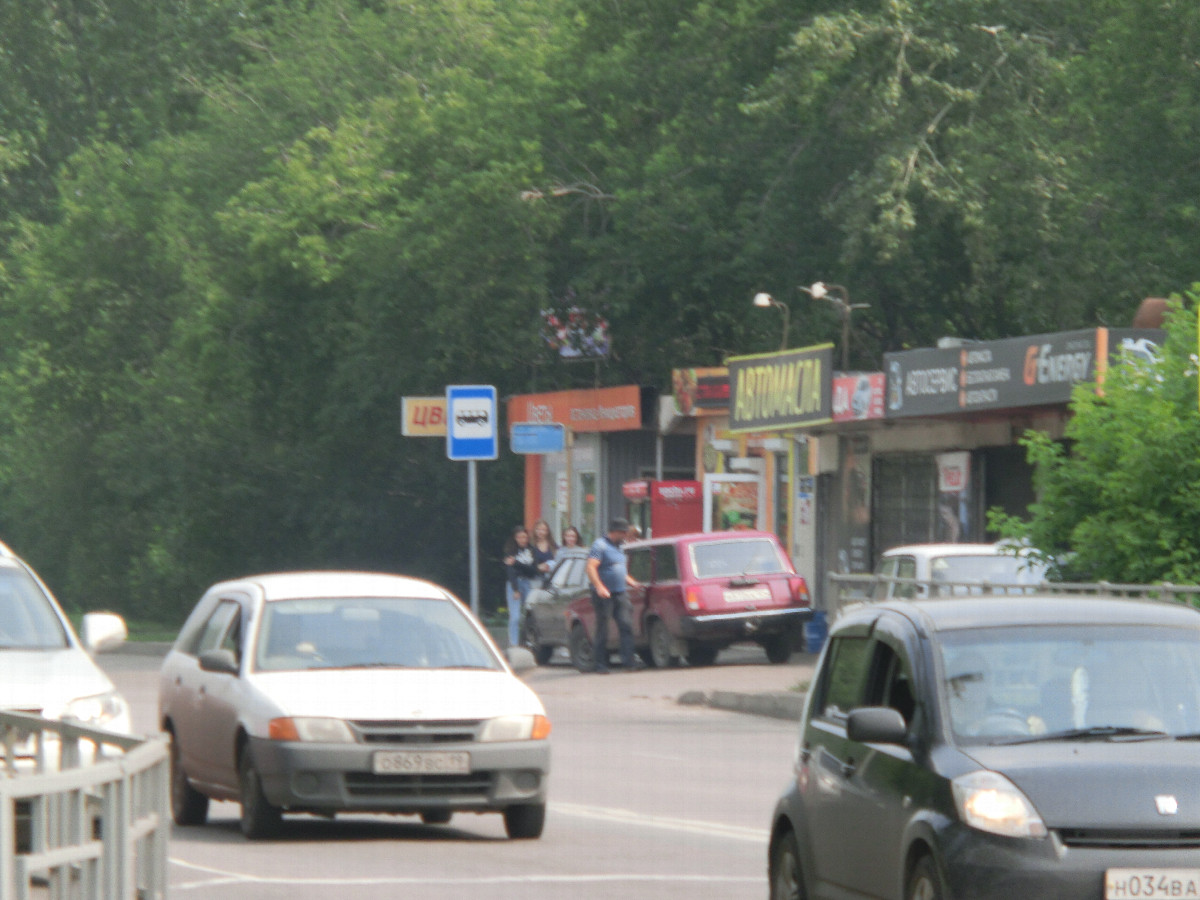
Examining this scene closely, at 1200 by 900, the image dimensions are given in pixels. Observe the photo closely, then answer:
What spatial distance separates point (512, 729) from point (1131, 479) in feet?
18.5

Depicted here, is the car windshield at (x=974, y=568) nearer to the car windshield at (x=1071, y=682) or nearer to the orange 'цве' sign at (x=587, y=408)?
the car windshield at (x=1071, y=682)

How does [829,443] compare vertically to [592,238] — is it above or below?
below

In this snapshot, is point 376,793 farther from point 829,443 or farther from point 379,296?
point 379,296

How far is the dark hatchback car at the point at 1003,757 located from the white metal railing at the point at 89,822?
7.71 feet

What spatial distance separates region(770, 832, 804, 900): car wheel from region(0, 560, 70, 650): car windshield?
4.50 metres

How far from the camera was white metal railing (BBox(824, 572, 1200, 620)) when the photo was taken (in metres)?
14.5

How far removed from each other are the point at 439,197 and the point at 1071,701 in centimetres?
3790

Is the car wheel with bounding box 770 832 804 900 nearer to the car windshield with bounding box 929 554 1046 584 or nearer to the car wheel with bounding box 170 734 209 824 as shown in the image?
the car wheel with bounding box 170 734 209 824

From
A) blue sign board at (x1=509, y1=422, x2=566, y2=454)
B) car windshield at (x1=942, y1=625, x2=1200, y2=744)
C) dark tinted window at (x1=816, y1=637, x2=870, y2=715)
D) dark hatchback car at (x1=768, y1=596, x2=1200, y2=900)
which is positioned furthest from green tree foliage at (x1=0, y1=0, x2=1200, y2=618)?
car windshield at (x1=942, y1=625, x2=1200, y2=744)

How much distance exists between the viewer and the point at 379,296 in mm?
45875

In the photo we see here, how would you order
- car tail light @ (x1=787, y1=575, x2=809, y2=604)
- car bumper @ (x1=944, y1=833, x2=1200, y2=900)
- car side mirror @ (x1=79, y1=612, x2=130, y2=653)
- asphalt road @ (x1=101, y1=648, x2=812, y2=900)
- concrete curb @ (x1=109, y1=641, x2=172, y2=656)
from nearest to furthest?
car bumper @ (x1=944, y1=833, x2=1200, y2=900)
asphalt road @ (x1=101, y1=648, x2=812, y2=900)
car side mirror @ (x1=79, y1=612, x2=130, y2=653)
car tail light @ (x1=787, y1=575, x2=809, y2=604)
concrete curb @ (x1=109, y1=641, x2=172, y2=656)

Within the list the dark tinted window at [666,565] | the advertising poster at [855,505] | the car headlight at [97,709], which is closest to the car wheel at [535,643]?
the dark tinted window at [666,565]

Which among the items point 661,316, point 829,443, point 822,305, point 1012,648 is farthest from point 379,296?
point 1012,648

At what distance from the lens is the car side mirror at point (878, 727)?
296 inches
